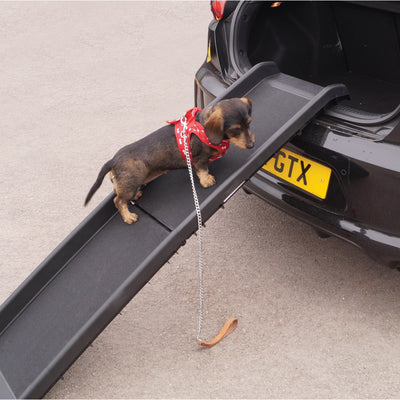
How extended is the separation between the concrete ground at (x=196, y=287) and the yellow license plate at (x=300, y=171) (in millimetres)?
720

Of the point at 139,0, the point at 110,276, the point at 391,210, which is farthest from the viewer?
the point at 139,0

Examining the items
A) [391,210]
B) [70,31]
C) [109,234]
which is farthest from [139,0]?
[391,210]

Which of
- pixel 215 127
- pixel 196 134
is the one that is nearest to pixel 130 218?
pixel 196 134

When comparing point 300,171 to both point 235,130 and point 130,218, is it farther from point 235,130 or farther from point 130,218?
point 130,218

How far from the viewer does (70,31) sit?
24.5 feet

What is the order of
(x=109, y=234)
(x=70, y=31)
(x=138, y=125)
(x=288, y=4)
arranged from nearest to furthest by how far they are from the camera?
(x=109, y=234)
(x=288, y=4)
(x=138, y=125)
(x=70, y=31)

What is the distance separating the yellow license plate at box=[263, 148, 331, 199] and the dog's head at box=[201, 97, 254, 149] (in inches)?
14.3

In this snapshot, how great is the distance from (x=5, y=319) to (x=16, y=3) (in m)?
7.35

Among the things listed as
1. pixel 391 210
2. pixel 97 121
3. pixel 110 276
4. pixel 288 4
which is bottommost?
pixel 97 121

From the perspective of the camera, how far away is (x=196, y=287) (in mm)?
3219

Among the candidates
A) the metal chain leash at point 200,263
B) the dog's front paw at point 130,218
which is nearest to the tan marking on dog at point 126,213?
the dog's front paw at point 130,218

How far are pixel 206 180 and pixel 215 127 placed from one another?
33 cm

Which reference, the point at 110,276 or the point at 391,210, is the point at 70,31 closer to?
the point at 110,276

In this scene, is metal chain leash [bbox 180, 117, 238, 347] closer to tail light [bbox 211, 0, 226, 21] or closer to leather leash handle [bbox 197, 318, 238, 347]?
leather leash handle [bbox 197, 318, 238, 347]
